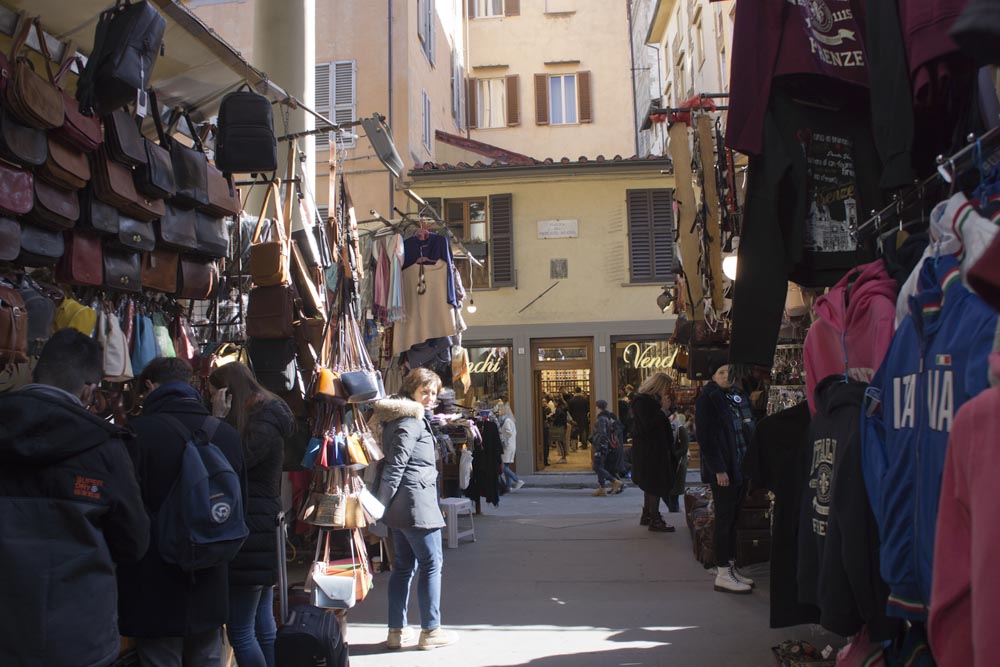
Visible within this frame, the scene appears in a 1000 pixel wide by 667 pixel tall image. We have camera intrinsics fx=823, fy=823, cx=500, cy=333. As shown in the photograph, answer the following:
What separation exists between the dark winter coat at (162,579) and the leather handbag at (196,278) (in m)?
1.38

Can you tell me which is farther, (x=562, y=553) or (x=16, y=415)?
(x=562, y=553)

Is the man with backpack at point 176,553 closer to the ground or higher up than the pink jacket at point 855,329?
closer to the ground

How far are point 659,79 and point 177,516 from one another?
2354 cm

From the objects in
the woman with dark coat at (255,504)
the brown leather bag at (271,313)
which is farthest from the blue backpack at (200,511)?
the brown leather bag at (271,313)

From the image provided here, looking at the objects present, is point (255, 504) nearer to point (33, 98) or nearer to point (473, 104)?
point (33, 98)

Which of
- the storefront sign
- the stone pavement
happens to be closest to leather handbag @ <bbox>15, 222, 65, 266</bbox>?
the stone pavement

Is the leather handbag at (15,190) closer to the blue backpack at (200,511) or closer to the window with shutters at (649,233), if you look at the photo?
the blue backpack at (200,511)

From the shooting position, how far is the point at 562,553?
8.81m

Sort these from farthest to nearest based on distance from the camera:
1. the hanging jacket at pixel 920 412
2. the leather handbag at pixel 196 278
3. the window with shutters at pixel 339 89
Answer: the window with shutters at pixel 339 89 → the leather handbag at pixel 196 278 → the hanging jacket at pixel 920 412

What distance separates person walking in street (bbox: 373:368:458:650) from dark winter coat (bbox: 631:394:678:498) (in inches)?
183

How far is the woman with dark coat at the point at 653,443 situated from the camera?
9.79 metres

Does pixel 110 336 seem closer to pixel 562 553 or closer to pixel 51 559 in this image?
pixel 51 559

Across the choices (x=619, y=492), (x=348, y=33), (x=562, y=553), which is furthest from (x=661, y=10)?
(x=562, y=553)

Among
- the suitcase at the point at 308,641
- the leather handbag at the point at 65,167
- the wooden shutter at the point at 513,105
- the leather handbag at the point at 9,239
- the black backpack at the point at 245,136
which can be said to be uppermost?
the wooden shutter at the point at 513,105
